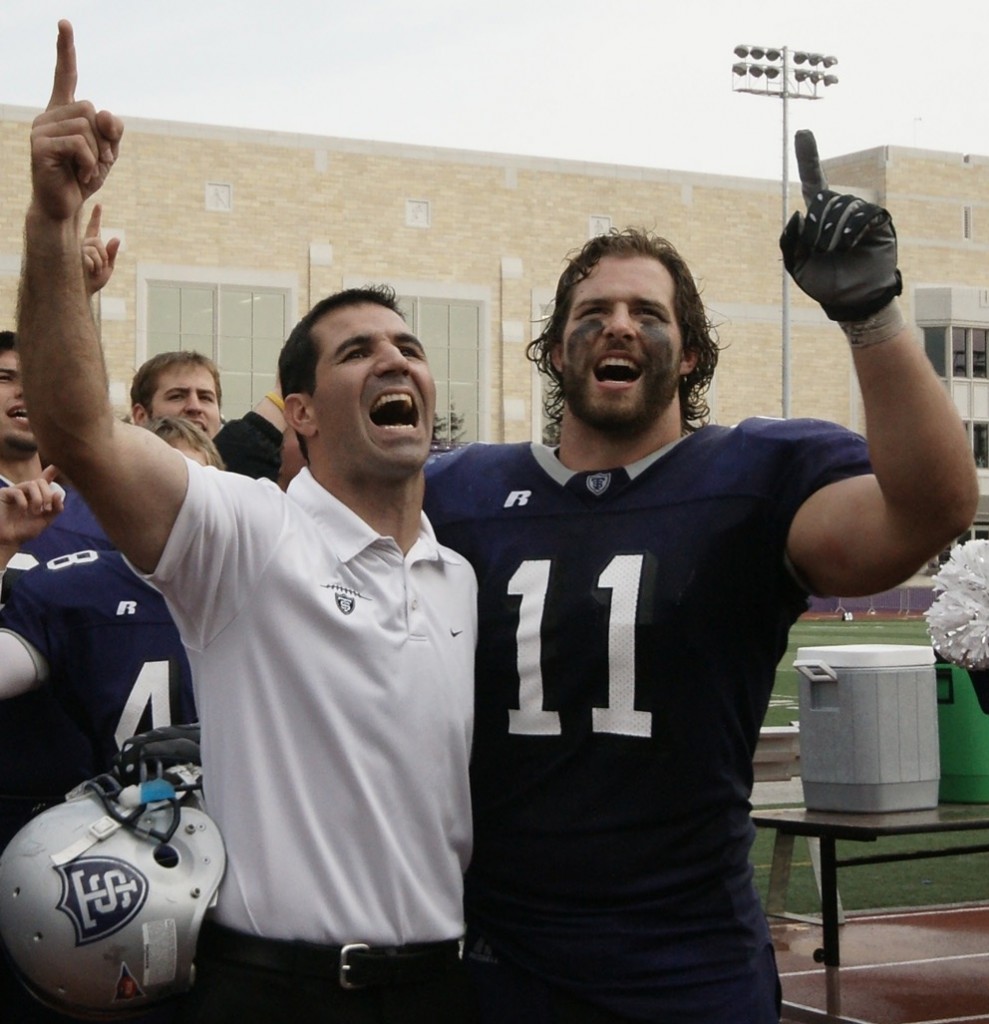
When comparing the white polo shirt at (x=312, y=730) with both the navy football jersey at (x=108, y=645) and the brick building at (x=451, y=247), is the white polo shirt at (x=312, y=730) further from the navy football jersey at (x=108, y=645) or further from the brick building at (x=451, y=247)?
the brick building at (x=451, y=247)

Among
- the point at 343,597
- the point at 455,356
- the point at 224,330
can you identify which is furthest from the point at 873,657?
the point at 455,356

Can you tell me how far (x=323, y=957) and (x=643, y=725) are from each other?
67 cm

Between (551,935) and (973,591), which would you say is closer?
(551,935)

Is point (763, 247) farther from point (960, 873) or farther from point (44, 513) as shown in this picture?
point (44, 513)

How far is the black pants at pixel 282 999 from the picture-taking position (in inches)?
103

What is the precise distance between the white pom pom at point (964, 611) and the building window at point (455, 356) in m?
34.5

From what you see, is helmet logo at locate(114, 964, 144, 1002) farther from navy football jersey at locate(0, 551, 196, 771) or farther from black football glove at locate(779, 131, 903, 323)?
black football glove at locate(779, 131, 903, 323)

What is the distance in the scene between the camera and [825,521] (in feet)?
9.04

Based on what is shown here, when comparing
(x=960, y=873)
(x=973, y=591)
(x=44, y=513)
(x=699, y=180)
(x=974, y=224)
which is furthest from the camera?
(x=974, y=224)

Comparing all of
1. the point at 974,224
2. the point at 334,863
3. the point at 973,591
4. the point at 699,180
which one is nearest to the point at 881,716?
the point at 973,591

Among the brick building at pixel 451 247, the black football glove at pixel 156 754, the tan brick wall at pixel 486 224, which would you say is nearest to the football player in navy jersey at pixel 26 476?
the black football glove at pixel 156 754

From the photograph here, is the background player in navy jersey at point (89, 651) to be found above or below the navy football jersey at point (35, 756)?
above

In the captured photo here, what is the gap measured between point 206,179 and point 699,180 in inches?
500

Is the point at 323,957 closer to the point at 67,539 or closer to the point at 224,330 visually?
the point at 67,539
